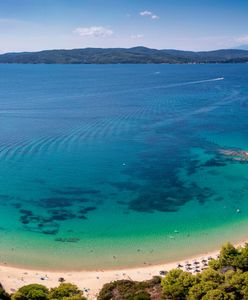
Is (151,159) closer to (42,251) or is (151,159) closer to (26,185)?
(26,185)

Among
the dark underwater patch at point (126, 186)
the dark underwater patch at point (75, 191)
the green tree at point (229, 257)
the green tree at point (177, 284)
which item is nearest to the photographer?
the green tree at point (177, 284)

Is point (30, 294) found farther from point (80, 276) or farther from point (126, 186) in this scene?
point (126, 186)

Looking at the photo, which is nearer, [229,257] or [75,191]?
[229,257]

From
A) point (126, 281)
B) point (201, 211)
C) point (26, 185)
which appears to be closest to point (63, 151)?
point (26, 185)

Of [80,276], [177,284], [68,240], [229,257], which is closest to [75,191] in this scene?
[68,240]

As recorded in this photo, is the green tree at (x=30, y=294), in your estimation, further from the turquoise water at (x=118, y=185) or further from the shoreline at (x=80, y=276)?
the turquoise water at (x=118, y=185)

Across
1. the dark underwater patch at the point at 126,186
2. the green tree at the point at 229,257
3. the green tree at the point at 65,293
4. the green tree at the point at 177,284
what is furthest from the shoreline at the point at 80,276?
the dark underwater patch at the point at 126,186

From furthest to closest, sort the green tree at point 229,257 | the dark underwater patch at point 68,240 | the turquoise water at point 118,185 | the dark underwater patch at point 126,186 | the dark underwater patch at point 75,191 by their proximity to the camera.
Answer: the dark underwater patch at point 126,186 → the dark underwater patch at point 75,191 → the dark underwater patch at point 68,240 → the turquoise water at point 118,185 → the green tree at point 229,257
